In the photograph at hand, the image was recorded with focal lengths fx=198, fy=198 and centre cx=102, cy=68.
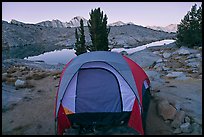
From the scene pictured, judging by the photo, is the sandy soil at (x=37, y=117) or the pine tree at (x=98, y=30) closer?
the sandy soil at (x=37, y=117)

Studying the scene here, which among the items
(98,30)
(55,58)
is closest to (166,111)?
(98,30)

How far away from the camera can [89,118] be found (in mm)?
7176

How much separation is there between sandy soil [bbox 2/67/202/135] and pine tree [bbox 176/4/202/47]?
58.1ft

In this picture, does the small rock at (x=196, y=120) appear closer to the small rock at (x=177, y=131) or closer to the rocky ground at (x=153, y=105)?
the rocky ground at (x=153, y=105)

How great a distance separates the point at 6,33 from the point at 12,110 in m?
72.2

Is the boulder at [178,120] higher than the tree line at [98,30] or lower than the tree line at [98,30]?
lower

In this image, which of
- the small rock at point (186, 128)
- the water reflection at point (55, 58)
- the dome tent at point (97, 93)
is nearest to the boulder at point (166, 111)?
the small rock at point (186, 128)

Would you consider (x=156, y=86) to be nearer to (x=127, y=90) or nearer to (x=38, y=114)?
(x=127, y=90)

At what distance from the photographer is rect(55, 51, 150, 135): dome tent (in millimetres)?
6980

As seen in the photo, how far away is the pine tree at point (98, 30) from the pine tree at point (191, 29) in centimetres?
1438

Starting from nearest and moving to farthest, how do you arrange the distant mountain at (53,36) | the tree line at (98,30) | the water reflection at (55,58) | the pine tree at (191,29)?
1. the tree line at (98,30)
2. the pine tree at (191,29)
3. the water reflection at (55,58)
4. the distant mountain at (53,36)

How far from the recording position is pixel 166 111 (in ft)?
25.5

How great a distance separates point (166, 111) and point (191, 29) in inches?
937

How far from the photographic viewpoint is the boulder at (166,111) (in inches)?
297
